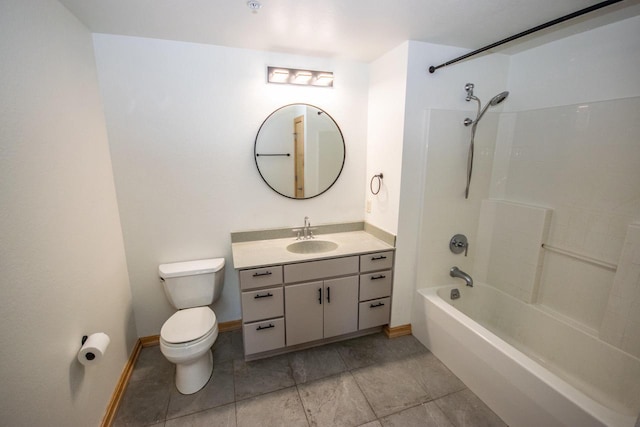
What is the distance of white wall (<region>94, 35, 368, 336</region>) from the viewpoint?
1899mm

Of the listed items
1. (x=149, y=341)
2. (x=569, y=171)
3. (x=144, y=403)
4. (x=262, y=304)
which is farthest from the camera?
(x=149, y=341)

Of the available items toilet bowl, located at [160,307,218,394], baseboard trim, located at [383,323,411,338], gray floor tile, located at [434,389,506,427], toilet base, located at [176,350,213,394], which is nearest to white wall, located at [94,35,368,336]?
toilet bowl, located at [160,307,218,394]

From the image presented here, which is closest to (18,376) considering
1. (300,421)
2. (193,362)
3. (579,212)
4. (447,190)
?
(193,362)

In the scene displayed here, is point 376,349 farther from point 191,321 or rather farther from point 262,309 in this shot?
point 191,321

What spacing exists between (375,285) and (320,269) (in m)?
0.52

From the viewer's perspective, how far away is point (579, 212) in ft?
5.83

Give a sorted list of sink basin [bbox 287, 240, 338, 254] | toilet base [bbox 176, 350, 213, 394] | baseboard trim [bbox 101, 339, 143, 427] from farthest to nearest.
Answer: sink basin [bbox 287, 240, 338, 254] < toilet base [bbox 176, 350, 213, 394] < baseboard trim [bbox 101, 339, 143, 427]

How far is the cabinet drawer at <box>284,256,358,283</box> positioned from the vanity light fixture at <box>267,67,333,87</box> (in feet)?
4.76

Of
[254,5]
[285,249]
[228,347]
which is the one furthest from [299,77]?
[228,347]

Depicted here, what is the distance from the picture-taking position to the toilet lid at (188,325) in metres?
1.69

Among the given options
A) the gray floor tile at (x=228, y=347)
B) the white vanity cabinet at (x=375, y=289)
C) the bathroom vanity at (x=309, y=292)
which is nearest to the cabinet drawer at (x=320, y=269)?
the bathroom vanity at (x=309, y=292)

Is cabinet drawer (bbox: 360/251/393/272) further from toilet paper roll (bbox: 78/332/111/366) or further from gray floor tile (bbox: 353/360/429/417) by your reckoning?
toilet paper roll (bbox: 78/332/111/366)

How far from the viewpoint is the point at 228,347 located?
7.31 ft

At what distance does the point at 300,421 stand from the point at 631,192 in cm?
234
